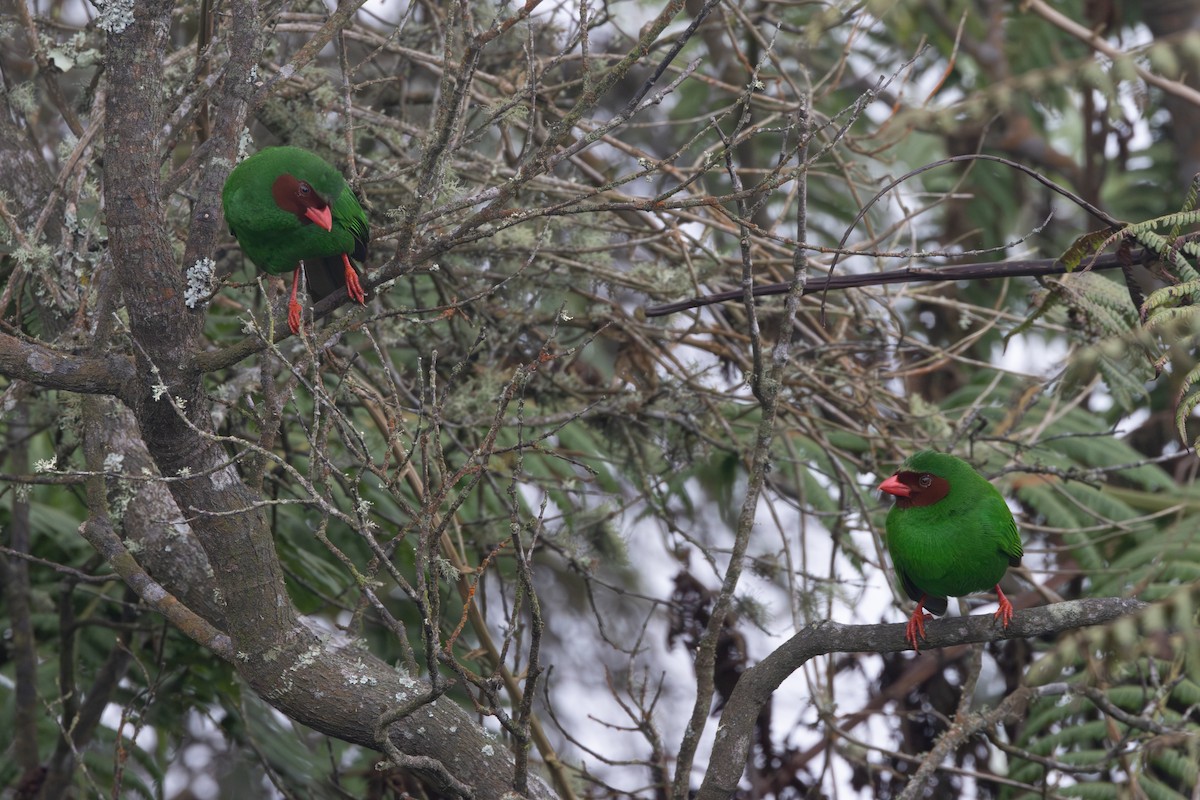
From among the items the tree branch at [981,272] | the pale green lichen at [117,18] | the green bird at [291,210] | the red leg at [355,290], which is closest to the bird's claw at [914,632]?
the tree branch at [981,272]

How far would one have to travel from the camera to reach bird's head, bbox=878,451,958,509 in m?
A: 3.29

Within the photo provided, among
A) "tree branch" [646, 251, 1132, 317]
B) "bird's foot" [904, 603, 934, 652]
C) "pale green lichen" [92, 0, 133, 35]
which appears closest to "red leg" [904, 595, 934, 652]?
"bird's foot" [904, 603, 934, 652]

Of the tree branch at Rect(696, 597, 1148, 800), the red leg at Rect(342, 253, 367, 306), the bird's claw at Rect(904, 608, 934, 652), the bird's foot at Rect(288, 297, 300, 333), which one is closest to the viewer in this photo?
the tree branch at Rect(696, 597, 1148, 800)

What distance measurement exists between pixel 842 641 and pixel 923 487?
75 cm

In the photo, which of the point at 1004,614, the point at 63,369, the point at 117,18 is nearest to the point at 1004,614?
the point at 1004,614

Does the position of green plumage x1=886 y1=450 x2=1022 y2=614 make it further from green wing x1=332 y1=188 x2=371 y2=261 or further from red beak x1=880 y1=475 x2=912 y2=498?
green wing x1=332 y1=188 x2=371 y2=261

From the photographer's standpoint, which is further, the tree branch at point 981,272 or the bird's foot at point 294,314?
the bird's foot at point 294,314

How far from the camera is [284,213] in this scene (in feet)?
10.7

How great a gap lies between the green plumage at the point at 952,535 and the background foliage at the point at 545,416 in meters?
0.38

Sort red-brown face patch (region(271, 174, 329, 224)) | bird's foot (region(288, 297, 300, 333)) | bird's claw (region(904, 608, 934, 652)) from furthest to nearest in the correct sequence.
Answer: red-brown face patch (region(271, 174, 329, 224)) < bird's foot (region(288, 297, 300, 333)) < bird's claw (region(904, 608, 934, 652))

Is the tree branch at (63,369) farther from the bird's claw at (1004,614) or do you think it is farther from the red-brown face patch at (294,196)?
the bird's claw at (1004,614)

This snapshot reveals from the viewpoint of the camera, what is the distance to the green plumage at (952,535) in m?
3.22

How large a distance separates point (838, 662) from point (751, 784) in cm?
65

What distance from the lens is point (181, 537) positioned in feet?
10.8
